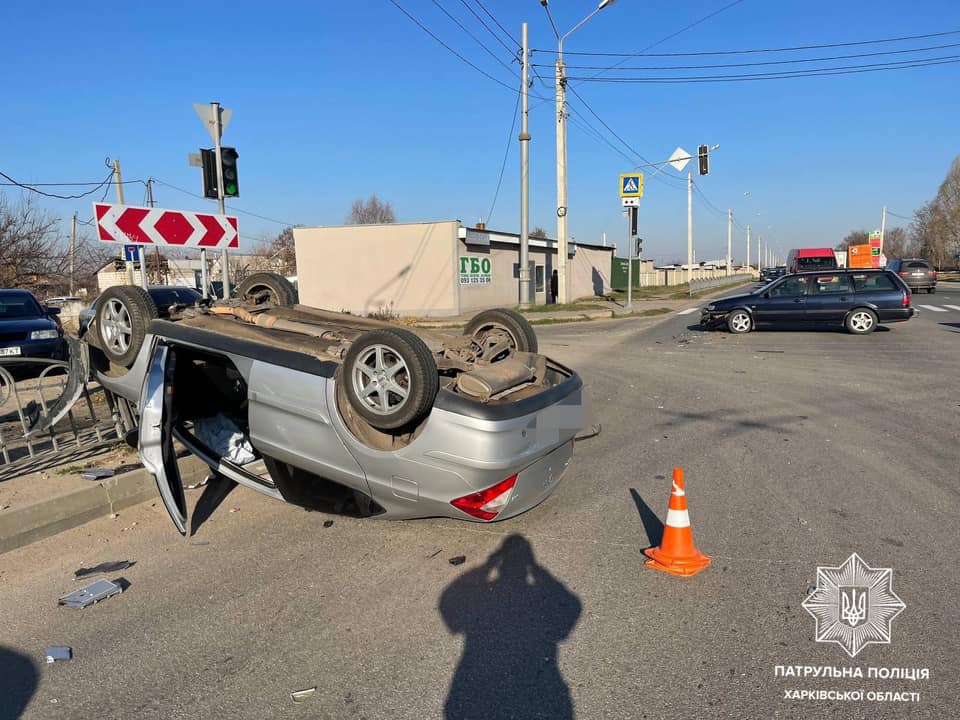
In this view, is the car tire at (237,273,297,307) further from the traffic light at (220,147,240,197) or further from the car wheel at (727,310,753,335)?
the car wheel at (727,310,753,335)

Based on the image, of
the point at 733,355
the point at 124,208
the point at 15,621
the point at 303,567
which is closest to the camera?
the point at 15,621

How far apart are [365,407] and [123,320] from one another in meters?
2.54

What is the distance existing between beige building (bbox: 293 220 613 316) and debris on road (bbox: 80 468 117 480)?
1919cm

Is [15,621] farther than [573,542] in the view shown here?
No

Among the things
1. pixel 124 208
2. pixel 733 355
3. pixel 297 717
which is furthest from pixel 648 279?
pixel 297 717

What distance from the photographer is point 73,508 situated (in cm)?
446

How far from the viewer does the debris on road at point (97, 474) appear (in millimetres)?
4863

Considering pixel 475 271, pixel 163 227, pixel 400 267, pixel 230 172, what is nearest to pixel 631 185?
pixel 475 271

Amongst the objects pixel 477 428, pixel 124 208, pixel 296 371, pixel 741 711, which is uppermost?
pixel 124 208

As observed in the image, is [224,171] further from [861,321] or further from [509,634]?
[861,321]

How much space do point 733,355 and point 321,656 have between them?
1124 centimetres

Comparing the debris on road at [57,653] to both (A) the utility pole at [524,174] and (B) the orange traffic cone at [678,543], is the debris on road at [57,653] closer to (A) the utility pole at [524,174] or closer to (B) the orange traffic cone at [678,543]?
(B) the orange traffic cone at [678,543]

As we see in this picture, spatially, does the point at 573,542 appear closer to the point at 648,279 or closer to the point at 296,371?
the point at 296,371

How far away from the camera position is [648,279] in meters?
58.4
